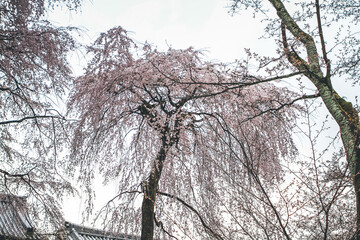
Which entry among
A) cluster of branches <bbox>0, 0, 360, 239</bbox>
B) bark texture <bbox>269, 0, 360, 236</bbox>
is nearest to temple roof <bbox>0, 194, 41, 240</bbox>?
cluster of branches <bbox>0, 0, 360, 239</bbox>

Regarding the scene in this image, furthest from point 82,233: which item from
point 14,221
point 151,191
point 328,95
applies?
point 328,95

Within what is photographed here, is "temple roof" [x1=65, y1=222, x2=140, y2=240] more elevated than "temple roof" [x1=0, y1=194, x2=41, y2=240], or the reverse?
"temple roof" [x1=65, y1=222, x2=140, y2=240]

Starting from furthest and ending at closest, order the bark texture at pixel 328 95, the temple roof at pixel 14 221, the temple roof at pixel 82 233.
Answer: the temple roof at pixel 82 233
the temple roof at pixel 14 221
the bark texture at pixel 328 95

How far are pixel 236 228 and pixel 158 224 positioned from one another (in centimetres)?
205

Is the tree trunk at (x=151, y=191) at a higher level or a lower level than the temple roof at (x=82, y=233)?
lower


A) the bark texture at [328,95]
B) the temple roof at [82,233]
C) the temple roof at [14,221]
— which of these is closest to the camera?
the bark texture at [328,95]

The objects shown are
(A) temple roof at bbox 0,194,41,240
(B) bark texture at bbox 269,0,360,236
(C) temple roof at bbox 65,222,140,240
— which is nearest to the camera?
(B) bark texture at bbox 269,0,360,236

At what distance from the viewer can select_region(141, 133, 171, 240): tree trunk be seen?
14.6 ft

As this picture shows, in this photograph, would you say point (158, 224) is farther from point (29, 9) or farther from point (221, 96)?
point (29, 9)

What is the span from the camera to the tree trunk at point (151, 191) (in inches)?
175

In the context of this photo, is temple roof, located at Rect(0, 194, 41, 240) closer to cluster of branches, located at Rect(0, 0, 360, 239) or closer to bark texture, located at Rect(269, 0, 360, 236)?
cluster of branches, located at Rect(0, 0, 360, 239)

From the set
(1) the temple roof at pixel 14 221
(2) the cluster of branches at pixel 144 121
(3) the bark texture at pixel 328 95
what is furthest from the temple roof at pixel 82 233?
(3) the bark texture at pixel 328 95

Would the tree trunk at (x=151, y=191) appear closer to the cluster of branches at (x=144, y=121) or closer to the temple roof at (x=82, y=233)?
the cluster of branches at (x=144, y=121)

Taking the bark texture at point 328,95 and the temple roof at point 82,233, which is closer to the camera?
the bark texture at point 328,95
